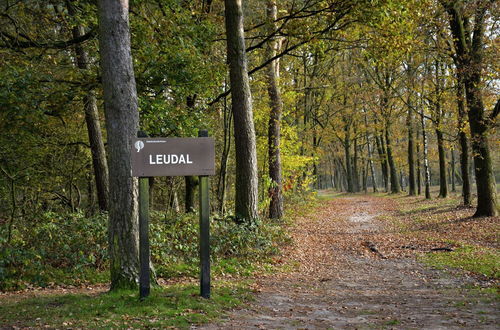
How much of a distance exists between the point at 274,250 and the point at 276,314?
191 inches

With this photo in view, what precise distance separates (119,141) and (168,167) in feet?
2.95

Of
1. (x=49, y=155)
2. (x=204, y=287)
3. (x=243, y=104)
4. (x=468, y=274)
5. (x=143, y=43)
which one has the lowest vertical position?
(x=468, y=274)

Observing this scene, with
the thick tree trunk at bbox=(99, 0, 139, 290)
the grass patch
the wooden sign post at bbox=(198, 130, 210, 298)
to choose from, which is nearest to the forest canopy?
the thick tree trunk at bbox=(99, 0, 139, 290)

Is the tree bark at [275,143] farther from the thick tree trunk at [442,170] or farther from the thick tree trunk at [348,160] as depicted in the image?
the thick tree trunk at [348,160]

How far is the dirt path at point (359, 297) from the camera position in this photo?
5898 mm

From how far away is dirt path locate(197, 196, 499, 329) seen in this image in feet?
19.4

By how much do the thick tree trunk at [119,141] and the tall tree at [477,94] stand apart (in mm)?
13870

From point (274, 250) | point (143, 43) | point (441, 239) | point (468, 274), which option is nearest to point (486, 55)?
point (441, 239)

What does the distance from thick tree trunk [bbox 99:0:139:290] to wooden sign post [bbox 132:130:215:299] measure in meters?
0.32

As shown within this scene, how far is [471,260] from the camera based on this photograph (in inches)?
400

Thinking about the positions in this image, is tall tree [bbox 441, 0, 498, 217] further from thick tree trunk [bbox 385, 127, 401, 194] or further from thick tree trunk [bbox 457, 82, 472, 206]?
thick tree trunk [bbox 385, 127, 401, 194]

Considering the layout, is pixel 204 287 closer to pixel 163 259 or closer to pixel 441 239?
pixel 163 259

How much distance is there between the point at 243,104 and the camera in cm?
1167

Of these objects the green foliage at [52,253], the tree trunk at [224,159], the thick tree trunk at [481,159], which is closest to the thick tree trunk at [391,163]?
the thick tree trunk at [481,159]
